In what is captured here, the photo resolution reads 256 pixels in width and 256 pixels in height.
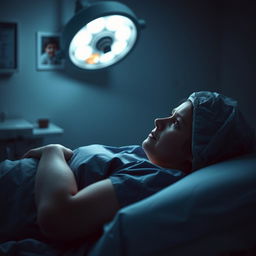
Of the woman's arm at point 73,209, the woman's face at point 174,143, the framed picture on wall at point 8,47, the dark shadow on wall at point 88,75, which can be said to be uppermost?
the framed picture on wall at point 8,47

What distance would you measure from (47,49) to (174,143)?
1.42 meters

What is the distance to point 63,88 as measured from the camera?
93.4 inches

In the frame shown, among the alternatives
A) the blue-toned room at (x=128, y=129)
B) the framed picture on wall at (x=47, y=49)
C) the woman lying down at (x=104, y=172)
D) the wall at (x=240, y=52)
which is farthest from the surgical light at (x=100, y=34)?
the wall at (x=240, y=52)

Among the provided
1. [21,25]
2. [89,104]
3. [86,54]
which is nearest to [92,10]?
[86,54]

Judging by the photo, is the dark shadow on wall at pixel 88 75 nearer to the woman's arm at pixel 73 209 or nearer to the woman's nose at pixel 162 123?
the woman's nose at pixel 162 123

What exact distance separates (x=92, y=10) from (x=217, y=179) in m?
1.03

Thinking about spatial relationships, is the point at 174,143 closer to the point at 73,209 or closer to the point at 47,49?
the point at 73,209

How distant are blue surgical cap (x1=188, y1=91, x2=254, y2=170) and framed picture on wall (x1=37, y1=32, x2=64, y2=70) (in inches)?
55.0

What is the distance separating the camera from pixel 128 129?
2631mm

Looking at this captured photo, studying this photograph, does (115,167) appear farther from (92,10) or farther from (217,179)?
(92,10)

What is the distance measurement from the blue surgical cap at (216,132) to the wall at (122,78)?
1.44 meters

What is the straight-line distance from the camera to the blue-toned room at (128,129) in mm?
791

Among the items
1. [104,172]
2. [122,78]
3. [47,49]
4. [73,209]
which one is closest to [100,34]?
[47,49]

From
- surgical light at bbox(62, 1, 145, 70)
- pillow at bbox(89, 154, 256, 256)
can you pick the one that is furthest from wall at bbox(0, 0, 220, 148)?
pillow at bbox(89, 154, 256, 256)
